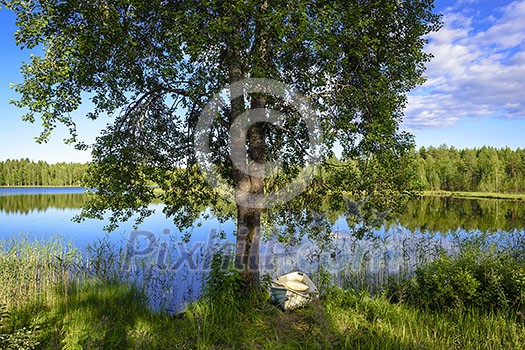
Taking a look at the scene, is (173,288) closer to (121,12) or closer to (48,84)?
(48,84)

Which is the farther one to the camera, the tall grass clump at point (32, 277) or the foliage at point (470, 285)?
the tall grass clump at point (32, 277)

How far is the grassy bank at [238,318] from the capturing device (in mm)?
4676

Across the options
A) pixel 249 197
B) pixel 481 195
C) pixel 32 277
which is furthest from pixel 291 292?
pixel 481 195

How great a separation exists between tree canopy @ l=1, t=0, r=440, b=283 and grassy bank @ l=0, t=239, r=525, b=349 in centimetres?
132

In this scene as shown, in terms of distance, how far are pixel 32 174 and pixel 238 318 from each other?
13419 centimetres

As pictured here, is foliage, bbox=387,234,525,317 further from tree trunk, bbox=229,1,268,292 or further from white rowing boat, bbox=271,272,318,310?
tree trunk, bbox=229,1,268,292

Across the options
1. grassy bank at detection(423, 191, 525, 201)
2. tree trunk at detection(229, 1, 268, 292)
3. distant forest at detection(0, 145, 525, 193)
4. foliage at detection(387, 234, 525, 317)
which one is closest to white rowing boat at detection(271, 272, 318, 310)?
tree trunk at detection(229, 1, 268, 292)

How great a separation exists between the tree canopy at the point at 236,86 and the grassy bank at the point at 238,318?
1324mm

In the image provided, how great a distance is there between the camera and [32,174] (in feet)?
379

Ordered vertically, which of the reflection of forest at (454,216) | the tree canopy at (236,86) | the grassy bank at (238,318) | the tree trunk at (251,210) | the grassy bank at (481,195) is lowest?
the reflection of forest at (454,216)

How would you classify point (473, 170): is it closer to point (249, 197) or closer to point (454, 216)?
point (454, 216)

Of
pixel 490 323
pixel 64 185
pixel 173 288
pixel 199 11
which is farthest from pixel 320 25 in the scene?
pixel 64 185

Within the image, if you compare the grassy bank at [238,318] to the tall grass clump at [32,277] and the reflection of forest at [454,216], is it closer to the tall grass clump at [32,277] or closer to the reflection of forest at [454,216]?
the tall grass clump at [32,277]

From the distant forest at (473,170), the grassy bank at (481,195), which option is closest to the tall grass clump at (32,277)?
the grassy bank at (481,195)
